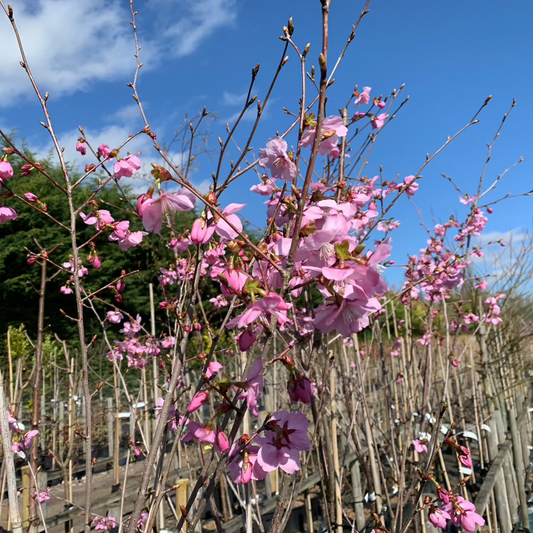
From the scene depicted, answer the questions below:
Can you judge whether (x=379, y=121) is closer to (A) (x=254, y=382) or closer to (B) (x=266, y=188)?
(B) (x=266, y=188)

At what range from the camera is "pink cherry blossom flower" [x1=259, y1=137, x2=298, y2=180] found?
77 centimetres

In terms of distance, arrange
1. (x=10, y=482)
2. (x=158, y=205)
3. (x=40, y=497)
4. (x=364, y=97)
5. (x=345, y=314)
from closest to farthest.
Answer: (x=345, y=314)
(x=158, y=205)
(x=10, y=482)
(x=364, y=97)
(x=40, y=497)

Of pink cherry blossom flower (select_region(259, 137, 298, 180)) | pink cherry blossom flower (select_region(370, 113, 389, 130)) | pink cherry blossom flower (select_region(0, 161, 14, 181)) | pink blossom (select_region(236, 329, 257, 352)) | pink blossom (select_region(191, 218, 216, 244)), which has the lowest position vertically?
pink blossom (select_region(236, 329, 257, 352))

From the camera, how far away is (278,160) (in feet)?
2.58

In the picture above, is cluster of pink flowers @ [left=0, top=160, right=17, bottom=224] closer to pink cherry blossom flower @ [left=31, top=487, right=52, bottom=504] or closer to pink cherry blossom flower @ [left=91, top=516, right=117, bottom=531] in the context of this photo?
pink cherry blossom flower @ [left=31, top=487, right=52, bottom=504]

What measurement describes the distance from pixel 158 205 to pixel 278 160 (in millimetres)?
234

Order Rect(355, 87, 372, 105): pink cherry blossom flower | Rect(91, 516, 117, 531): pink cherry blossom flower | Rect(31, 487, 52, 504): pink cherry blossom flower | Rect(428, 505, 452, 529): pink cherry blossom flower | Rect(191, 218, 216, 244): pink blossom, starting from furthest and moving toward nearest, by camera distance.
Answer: Rect(91, 516, 117, 531): pink cherry blossom flower < Rect(355, 87, 372, 105): pink cherry blossom flower < Rect(31, 487, 52, 504): pink cherry blossom flower < Rect(428, 505, 452, 529): pink cherry blossom flower < Rect(191, 218, 216, 244): pink blossom

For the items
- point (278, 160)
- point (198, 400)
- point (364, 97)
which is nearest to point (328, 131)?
point (278, 160)

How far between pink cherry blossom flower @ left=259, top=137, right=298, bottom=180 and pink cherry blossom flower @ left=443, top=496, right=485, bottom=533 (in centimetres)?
104

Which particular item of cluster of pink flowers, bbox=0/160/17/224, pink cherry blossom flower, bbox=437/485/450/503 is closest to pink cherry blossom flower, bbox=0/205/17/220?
cluster of pink flowers, bbox=0/160/17/224

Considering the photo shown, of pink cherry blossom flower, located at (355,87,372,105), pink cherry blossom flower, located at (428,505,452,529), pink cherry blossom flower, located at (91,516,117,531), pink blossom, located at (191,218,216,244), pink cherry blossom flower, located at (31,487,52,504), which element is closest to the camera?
pink blossom, located at (191,218,216,244)

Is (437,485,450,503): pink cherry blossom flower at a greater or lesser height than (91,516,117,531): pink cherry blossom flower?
greater

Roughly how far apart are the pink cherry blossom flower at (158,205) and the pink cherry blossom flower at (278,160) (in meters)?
0.16

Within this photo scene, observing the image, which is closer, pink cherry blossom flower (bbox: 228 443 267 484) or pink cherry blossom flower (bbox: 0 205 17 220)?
pink cherry blossom flower (bbox: 228 443 267 484)
